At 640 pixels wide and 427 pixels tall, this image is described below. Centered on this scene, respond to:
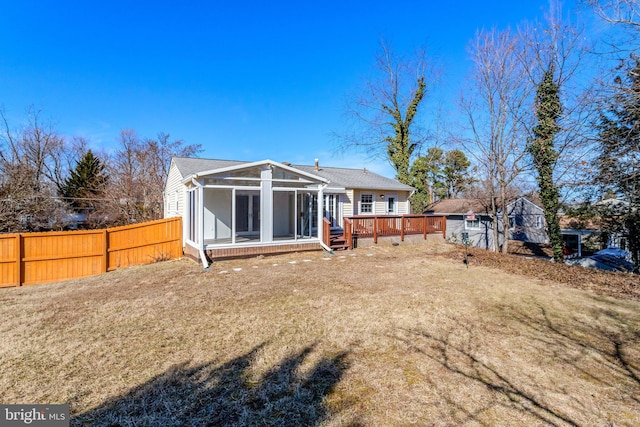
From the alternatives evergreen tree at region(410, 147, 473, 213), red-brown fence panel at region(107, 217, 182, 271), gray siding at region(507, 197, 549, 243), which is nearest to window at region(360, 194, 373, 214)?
red-brown fence panel at region(107, 217, 182, 271)

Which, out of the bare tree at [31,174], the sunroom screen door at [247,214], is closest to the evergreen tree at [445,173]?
the sunroom screen door at [247,214]

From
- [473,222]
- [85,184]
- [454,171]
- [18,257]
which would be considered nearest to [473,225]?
[473,222]

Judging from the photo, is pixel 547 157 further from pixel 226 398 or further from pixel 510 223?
pixel 226 398

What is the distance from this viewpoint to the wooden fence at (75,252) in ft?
25.0

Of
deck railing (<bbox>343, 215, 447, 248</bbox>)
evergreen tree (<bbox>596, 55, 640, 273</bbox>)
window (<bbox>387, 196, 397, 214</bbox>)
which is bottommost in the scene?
deck railing (<bbox>343, 215, 447, 248</bbox>)

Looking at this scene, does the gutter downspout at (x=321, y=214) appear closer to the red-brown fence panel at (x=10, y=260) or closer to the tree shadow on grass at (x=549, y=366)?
the tree shadow on grass at (x=549, y=366)

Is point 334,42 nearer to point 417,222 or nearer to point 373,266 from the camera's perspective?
point 417,222

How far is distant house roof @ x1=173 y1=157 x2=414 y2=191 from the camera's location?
13511 millimetres

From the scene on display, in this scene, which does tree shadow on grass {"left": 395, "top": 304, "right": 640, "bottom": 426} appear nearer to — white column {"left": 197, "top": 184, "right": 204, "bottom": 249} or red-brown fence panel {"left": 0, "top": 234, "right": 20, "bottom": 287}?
white column {"left": 197, "top": 184, "right": 204, "bottom": 249}

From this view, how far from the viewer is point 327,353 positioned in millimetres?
3555

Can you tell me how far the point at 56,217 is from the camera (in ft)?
A: 54.5

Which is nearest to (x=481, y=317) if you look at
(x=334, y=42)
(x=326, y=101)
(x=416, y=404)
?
(x=416, y=404)

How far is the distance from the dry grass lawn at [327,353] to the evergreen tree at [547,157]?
6.61m

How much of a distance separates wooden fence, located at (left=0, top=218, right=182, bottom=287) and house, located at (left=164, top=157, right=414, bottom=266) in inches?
52.9
